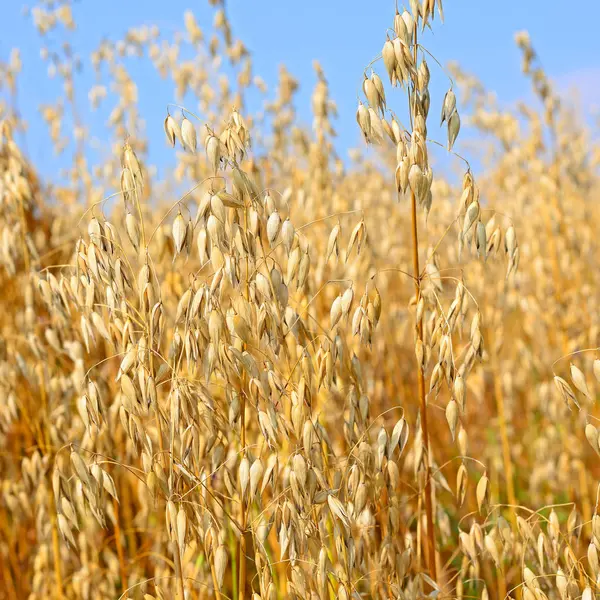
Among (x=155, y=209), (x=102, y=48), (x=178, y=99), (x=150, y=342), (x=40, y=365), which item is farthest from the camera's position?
(x=155, y=209)

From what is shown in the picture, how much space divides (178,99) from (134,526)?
185 centimetres

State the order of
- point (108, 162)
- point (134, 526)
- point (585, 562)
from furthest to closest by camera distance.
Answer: point (108, 162) → point (134, 526) → point (585, 562)

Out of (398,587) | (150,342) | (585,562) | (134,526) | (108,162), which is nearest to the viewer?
(150,342)

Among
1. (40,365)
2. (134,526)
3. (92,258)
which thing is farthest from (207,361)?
(134,526)

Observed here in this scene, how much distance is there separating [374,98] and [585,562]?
161 centimetres

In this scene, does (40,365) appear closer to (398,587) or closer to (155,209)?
(398,587)

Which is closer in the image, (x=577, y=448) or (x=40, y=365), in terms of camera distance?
(x=40, y=365)

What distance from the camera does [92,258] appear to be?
122 cm

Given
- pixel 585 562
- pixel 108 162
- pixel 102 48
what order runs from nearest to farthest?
pixel 585 562, pixel 108 162, pixel 102 48

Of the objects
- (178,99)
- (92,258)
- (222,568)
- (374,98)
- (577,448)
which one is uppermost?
(178,99)

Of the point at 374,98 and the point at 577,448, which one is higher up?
the point at 374,98

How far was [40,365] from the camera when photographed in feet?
6.26

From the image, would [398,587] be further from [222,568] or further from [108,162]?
[108,162]

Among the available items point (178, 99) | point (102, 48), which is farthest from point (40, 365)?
point (102, 48)
